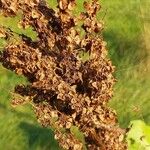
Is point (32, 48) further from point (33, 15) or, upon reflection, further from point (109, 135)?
point (109, 135)

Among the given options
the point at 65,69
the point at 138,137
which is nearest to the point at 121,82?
the point at 138,137

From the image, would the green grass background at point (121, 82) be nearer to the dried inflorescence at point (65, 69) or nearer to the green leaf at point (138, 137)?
the green leaf at point (138, 137)

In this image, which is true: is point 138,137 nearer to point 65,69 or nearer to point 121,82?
point 65,69

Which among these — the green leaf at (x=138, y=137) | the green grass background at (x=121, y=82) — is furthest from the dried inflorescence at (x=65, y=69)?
the green grass background at (x=121, y=82)

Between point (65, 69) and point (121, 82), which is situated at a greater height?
point (121, 82)

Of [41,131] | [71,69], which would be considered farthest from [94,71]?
[41,131]
